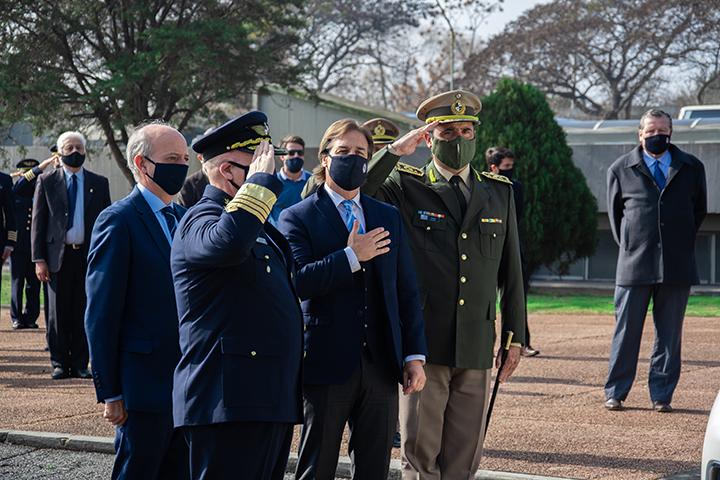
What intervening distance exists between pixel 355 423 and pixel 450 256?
1102 millimetres

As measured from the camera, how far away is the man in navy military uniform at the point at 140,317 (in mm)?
4793

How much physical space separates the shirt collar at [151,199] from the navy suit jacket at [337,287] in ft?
1.90

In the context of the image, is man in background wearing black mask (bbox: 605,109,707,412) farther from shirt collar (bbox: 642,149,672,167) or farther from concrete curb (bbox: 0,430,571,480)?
concrete curb (bbox: 0,430,571,480)

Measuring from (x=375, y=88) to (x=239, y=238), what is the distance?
4703cm

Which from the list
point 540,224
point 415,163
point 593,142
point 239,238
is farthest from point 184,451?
point 593,142

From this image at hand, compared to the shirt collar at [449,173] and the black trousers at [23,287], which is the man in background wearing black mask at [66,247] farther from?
the shirt collar at [449,173]

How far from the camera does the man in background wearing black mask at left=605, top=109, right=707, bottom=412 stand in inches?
354

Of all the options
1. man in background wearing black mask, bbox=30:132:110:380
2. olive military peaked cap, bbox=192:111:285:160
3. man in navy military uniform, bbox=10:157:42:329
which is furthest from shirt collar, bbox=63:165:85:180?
olive military peaked cap, bbox=192:111:285:160

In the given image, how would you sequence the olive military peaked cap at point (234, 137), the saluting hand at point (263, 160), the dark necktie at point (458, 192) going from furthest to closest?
the dark necktie at point (458, 192) < the olive military peaked cap at point (234, 137) < the saluting hand at point (263, 160)

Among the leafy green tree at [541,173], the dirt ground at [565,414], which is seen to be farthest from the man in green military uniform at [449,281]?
the leafy green tree at [541,173]

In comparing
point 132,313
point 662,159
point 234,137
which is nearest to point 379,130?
point 662,159

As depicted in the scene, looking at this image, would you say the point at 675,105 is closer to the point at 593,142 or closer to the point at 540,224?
the point at 593,142

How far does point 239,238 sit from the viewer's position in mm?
3980

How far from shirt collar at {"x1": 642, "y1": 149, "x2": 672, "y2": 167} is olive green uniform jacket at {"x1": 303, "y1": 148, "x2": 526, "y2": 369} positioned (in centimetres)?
357
